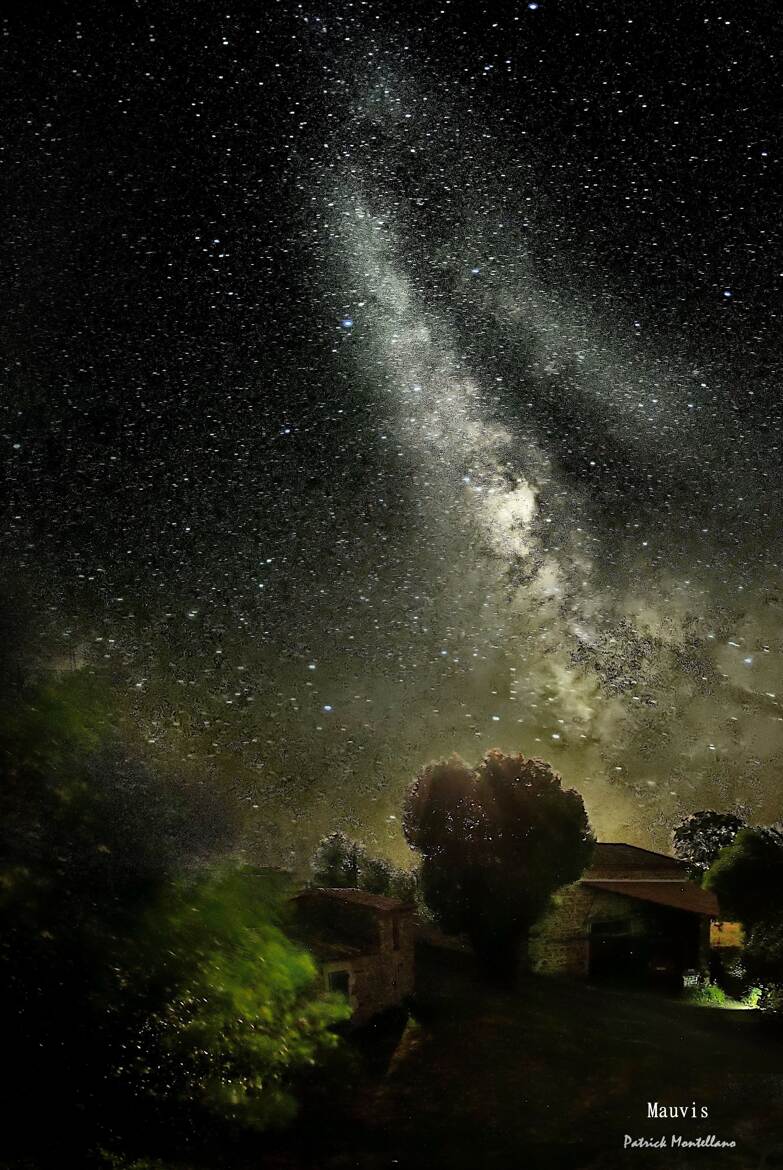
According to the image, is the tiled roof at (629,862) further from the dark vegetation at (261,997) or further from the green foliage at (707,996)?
the green foliage at (707,996)

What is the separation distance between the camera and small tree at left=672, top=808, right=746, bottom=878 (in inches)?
737

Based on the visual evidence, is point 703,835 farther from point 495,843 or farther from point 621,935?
point 495,843

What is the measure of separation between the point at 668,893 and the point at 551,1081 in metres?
5.55

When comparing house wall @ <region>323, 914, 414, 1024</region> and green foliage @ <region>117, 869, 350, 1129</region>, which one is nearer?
green foliage @ <region>117, 869, 350, 1129</region>

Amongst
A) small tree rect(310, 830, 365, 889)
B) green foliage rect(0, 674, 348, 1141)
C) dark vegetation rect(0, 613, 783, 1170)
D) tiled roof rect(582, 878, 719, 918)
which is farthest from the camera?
tiled roof rect(582, 878, 719, 918)

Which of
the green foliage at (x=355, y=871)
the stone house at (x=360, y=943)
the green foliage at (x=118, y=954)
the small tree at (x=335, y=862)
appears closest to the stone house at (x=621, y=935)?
the green foliage at (x=355, y=871)

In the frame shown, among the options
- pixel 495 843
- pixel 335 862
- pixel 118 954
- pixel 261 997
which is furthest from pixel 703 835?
pixel 118 954

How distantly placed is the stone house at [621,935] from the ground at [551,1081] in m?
0.42

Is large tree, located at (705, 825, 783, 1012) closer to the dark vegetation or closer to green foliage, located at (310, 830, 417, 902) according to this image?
the dark vegetation

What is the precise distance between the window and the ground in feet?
3.63

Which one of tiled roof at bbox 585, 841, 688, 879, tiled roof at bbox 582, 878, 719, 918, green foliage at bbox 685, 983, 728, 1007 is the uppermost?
tiled roof at bbox 585, 841, 688, 879

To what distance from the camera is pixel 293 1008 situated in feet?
18.8
